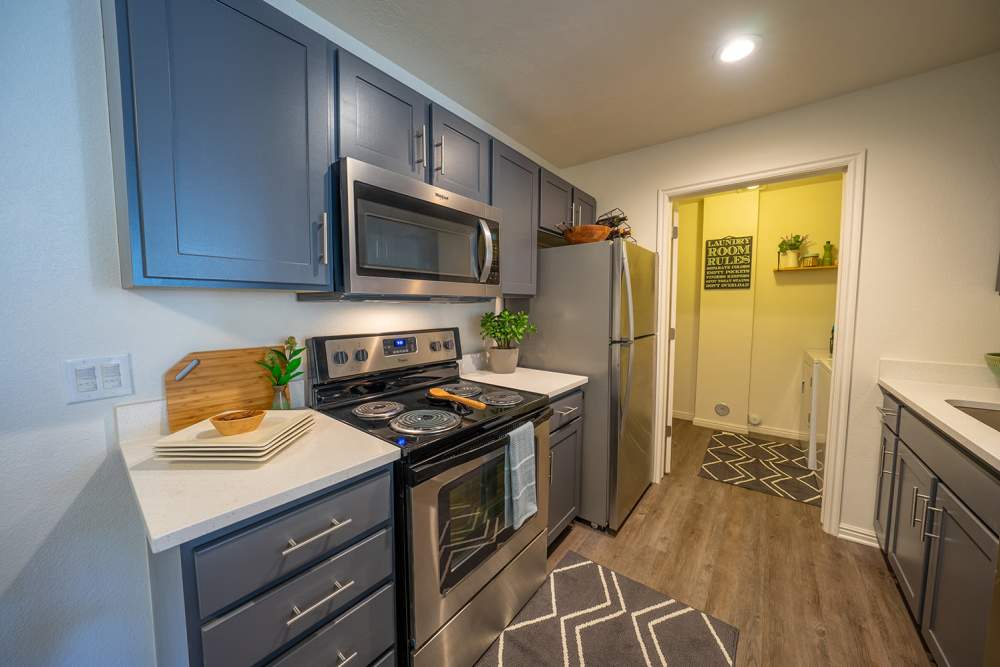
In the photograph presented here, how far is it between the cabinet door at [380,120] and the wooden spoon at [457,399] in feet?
3.00

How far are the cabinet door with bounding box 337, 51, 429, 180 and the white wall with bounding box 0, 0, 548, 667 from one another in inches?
25.4

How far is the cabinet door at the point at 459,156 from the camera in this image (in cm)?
160

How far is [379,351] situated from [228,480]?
0.85 meters

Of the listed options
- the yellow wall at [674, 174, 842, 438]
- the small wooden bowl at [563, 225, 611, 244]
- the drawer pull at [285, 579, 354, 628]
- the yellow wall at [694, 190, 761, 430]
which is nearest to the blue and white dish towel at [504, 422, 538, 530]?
the drawer pull at [285, 579, 354, 628]

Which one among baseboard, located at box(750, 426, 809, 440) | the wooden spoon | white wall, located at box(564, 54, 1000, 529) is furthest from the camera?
baseboard, located at box(750, 426, 809, 440)

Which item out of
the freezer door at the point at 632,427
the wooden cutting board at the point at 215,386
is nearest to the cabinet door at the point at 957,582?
the freezer door at the point at 632,427

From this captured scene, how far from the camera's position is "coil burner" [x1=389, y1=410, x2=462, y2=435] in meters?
1.19

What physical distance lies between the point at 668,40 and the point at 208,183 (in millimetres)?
1811

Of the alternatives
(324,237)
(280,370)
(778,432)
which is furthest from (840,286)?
(280,370)

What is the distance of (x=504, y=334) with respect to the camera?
2.17 m

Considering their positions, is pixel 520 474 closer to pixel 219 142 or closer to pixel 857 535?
pixel 219 142

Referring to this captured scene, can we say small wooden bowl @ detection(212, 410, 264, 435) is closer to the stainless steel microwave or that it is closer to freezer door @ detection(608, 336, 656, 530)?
the stainless steel microwave

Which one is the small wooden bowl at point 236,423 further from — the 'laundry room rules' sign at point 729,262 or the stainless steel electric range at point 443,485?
the 'laundry room rules' sign at point 729,262

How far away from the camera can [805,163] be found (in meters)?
2.08
